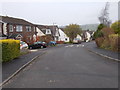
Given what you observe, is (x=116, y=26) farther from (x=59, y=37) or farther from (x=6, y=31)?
(x=59, y=37)

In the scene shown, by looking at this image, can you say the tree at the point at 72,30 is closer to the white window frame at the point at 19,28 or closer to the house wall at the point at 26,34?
the house wall at the point at 26,34

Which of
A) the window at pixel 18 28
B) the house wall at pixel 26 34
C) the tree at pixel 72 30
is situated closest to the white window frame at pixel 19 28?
the window at pixel 18 28

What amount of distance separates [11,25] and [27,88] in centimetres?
3389

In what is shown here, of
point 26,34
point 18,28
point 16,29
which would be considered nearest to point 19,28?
point 18,28

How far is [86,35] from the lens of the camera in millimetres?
101875

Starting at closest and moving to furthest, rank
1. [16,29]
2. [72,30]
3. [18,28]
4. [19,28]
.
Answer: [16,29] → [18,28] → [19,28] → [72,30]

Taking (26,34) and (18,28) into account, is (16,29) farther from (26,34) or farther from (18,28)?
(26,34)

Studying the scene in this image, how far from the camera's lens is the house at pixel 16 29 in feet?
113

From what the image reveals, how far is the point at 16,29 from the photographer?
38.2 metres

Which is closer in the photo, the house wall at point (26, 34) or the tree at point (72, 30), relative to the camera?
the house wall at point (26, 34)

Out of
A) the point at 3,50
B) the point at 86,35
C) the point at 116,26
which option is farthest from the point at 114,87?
the point at 86,35

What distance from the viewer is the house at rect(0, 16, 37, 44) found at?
34438mm

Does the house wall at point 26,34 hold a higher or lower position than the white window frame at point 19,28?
lower

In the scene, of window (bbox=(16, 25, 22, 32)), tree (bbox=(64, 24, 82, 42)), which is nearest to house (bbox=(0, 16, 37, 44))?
window (bbox=(16, 25, 22, 32))
